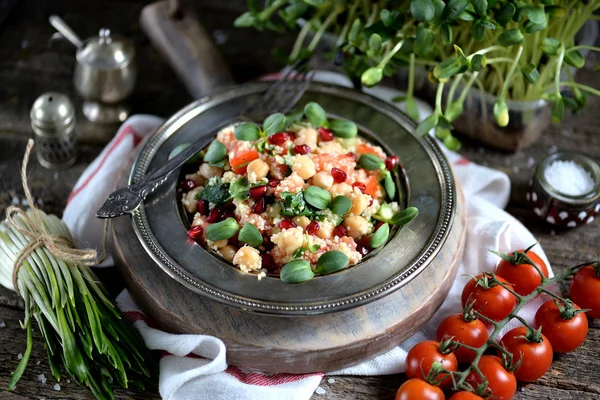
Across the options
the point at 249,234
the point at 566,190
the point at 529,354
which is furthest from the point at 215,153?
the point at 566,190

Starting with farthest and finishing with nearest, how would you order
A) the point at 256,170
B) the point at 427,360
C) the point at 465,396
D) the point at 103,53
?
the point at 103,53
the point at 256,170
the point at 427,360
the point at 465,396

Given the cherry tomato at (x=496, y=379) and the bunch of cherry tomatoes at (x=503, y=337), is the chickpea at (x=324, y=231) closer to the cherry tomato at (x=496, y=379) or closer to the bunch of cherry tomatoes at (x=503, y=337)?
the bunch of cherry tomatoes at (x=503, y=337)

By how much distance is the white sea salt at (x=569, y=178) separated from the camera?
307 centimetres

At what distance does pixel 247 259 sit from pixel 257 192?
0.26 meters

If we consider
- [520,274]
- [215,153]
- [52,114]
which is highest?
[52,114]

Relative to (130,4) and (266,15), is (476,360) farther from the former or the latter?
(130,4)

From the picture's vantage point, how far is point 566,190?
3074 millimetres

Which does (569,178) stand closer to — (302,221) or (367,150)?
(367,150)

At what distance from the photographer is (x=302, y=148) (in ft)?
9.14

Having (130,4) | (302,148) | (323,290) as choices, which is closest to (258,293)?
(323,290)

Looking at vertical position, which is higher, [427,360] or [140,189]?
[140,189]

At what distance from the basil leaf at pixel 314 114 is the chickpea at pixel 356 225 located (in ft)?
1.44

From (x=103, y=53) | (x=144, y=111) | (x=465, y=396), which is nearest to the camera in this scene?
(x=465, y=396)

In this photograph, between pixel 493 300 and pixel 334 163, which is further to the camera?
pixel 334 163
